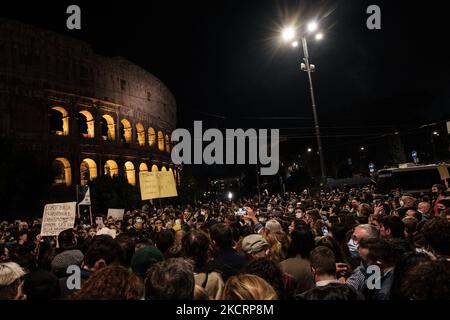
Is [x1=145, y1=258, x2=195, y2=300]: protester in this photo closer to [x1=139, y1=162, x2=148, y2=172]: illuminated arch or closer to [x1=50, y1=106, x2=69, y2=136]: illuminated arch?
[x1=50, y1=106, x2=69, y2=136]: illuminated arch

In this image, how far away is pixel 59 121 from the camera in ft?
118

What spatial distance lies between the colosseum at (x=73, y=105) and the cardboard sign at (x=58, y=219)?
23229 millimetres

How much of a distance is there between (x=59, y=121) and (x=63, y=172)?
6.71m

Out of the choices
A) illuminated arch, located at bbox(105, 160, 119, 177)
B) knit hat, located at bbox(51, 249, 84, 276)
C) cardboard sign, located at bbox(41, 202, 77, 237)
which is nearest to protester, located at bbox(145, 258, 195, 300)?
knit hat, located at bbox(51, 249, 84, 276)

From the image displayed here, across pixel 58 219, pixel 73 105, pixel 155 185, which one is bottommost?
pixel 58 219

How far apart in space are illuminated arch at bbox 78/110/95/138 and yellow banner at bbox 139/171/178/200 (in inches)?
884

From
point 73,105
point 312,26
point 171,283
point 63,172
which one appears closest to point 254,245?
point 171,283

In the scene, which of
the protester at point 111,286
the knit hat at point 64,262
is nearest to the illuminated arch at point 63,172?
the knit hat at point 64,262

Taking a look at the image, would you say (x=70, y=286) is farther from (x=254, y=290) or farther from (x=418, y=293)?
(x=418, y=293)

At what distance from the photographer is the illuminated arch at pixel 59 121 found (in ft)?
107

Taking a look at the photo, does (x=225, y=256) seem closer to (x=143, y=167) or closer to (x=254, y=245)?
(x=254, y=245)

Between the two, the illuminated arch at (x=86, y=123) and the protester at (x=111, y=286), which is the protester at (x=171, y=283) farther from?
the illuminated arch at (x=86, y=123)
